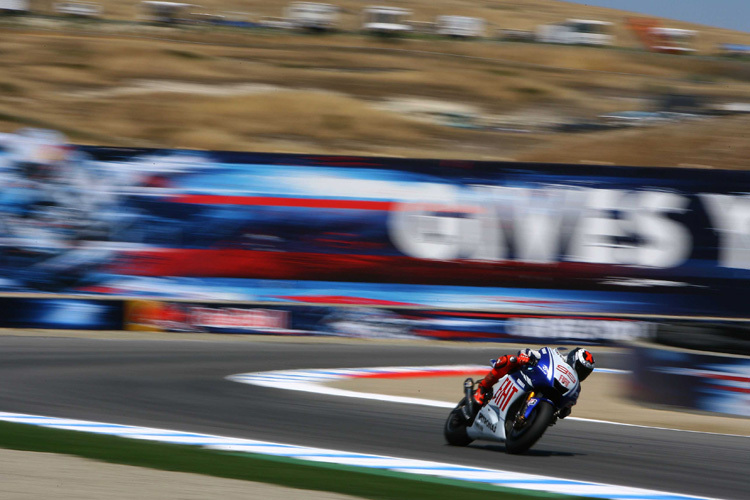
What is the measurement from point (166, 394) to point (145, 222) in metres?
8.37

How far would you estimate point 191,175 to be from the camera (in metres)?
18.3

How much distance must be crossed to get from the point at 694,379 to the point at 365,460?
16.0ft

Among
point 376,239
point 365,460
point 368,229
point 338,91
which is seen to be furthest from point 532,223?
point 338,91

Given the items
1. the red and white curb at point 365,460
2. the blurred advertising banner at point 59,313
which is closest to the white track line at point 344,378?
the red and white curb at point 365,460

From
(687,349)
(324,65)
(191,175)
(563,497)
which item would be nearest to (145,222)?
(191,175)

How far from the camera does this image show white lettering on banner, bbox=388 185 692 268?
18188 mm

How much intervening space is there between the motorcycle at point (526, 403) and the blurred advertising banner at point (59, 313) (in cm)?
1164

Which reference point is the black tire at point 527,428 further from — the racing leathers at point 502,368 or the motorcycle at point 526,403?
the racing leathers at point 502,368

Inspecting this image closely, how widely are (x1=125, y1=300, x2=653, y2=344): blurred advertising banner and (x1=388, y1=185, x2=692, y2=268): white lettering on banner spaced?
3.73 ft

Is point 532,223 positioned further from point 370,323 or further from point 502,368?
point 502,368

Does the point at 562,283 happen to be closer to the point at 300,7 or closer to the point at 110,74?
the point at 110,74

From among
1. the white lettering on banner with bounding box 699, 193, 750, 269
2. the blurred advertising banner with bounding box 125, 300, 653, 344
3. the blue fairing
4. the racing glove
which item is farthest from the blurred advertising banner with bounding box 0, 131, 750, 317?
the blue fairing

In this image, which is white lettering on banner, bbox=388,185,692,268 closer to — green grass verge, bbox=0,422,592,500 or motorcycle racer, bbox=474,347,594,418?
motorcycle racer, bbox=474,347,594,418

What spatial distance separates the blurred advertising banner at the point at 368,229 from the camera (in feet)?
59.5
